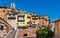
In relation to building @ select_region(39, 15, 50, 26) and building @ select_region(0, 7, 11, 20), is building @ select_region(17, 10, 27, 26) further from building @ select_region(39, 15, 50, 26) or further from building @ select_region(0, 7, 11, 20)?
building @ select_region(39, 15, 50, 26)

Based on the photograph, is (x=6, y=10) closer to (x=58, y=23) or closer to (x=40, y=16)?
(x=40, y=16)

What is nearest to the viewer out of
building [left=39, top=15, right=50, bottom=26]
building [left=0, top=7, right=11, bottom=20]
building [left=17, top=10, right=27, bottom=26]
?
building [left=17, top=10, right=27, bottom=26]

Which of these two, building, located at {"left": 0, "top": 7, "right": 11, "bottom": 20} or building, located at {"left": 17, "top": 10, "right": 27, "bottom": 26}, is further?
building, located at {"left": 0, "top": 7, "right": 11, "bottom": 20}

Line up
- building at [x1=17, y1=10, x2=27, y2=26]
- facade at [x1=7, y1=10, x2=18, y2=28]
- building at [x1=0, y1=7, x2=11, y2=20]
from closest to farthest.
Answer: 1. facade at [x1=7, y1=10, x2=18, y2=28]
2. building at [x1=17, y1=10, x2=27, y2=26]
3. building at [x1=0, y1=7, x2=11, y2=20]

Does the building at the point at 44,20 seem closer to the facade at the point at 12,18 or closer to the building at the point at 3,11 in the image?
the facade at the point at 12,18

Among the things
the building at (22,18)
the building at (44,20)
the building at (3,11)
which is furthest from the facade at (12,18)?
the building at (44,20)

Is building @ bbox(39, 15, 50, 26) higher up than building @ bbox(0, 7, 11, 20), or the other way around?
building @ bbox(0, 7, 11, 20)

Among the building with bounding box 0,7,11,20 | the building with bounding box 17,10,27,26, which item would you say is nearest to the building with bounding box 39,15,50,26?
the building with bounding box 17,10,27,26

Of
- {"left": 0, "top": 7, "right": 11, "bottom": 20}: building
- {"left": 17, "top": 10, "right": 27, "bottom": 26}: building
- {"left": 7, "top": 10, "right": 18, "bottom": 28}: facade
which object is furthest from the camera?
{"left": 0, "top": 7, "right": 11, "bottom": 20}: building

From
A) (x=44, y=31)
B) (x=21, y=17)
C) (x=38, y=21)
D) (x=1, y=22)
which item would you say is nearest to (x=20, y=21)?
(x=21, y=17)

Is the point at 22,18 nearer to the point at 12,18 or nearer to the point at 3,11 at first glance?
the point at 12,18

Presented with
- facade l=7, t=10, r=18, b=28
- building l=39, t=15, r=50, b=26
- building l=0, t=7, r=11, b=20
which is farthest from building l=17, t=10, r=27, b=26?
building l=39, t=15, r=50, b=26

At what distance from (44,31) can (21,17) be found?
42.9 m

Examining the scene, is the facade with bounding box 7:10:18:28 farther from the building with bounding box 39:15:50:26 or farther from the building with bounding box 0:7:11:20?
the building with bounding box 39:15:50:26
